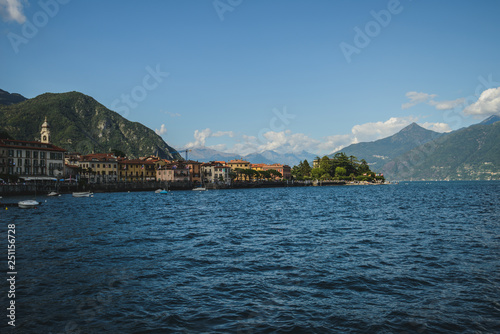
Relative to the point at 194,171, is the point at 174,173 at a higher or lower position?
lower

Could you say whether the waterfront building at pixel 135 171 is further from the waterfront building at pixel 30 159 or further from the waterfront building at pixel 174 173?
the waterfront building at pixel 30 159

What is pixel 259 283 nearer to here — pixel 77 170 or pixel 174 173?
pixel 77 170

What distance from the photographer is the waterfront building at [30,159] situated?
357 ft

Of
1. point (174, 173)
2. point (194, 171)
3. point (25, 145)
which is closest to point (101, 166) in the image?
point (174, 173)

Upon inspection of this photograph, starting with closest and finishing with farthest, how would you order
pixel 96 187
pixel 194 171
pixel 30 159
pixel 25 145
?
pixel 25 145 < pixel 30 159 < pixel 96 187 < pixel 194 171

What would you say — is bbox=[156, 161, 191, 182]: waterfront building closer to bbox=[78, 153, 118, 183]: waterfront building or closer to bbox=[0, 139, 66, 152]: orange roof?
bbox=[78, 153, 118, 183]: waterfront building

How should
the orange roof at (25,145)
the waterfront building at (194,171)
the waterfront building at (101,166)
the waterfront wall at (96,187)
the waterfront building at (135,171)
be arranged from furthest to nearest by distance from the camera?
the waterfront building at (194,171)
the waterfront building at (135,171)
the waterfront building at (101,166)
the orange roof at (25,145)
the waterfront wall at (96,187)

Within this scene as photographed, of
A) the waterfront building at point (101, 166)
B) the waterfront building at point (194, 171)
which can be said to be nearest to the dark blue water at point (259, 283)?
the waterfront building at point (101, 166)

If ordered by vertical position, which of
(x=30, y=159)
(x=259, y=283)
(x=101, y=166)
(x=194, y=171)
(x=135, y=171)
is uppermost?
(x=30, y=159)

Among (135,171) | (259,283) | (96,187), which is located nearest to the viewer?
(259,283)

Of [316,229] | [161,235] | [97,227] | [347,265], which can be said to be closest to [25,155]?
[97,227]

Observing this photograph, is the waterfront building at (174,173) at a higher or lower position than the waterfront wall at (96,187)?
higher

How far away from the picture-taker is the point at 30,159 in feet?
384

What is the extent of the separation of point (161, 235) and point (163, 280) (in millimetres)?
14432
